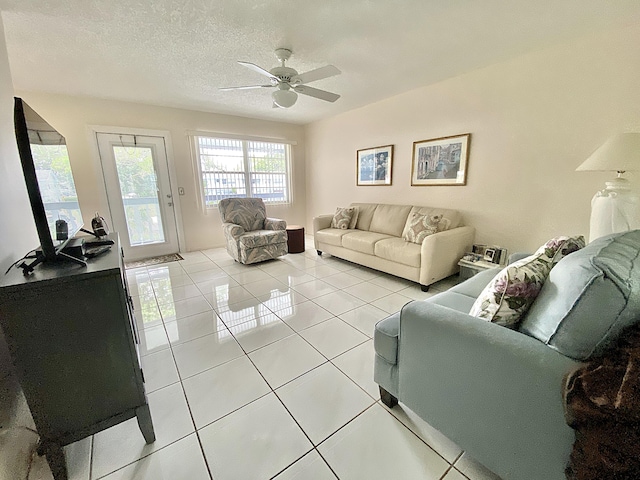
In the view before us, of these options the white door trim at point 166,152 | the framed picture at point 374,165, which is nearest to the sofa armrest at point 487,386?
the framed picture at point 374,165


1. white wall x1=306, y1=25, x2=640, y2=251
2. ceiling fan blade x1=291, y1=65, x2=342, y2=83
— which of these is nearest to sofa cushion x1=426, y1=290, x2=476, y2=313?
white wall x1=306, y1=25, x2=640, y2=251

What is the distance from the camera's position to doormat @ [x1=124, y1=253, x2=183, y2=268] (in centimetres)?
382

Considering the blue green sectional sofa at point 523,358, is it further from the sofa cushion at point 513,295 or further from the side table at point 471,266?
the side table at point 471,266

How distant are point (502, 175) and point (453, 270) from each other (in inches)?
45.8

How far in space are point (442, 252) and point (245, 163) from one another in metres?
3.87

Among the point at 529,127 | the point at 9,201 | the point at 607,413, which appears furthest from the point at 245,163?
the point at 607,413

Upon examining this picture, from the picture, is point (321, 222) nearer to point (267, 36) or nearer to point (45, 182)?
point (267, 36)

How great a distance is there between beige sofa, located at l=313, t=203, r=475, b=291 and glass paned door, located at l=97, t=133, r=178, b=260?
2.55 m

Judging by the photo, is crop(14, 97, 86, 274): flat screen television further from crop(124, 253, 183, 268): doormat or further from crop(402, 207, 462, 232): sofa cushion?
crop(402, 207, 462, 232): sofa cushion

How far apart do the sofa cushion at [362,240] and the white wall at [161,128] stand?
2.33 meters

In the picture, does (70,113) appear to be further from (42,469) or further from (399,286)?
(399,286)

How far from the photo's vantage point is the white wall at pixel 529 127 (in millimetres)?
2141

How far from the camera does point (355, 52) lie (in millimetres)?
2395

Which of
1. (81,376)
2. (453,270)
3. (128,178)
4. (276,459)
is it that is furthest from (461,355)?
(128,178)
